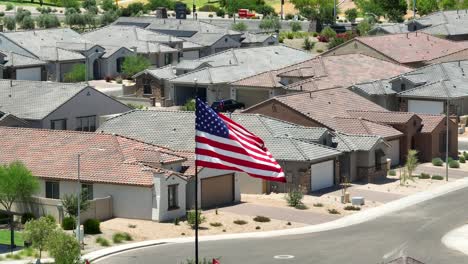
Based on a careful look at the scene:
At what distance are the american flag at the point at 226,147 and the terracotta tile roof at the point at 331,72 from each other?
213 ft

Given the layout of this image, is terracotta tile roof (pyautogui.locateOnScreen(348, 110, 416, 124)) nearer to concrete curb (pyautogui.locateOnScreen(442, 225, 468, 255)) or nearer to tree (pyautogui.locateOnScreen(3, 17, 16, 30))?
concrete curb (pyautogui.locateOnScreen(442, 225, 468, 255))

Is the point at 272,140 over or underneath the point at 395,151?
over

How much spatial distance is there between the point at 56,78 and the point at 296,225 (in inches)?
→ 2718

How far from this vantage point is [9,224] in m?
72.2

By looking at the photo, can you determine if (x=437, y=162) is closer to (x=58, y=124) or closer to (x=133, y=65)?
(x=58, y=124)

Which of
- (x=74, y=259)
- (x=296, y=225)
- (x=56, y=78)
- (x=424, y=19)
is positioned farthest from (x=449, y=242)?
(x=424, y=19)

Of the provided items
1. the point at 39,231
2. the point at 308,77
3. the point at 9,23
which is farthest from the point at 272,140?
the point at 9,23

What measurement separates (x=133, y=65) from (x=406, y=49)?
28.2 meters

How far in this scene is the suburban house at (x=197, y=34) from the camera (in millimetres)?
159375

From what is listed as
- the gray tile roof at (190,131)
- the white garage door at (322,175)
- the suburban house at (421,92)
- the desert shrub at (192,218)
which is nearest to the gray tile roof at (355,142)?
the gray tile roof at (190,131)

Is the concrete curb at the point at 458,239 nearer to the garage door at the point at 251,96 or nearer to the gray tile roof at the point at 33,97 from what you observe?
the gray tile roof at the point at 33,97

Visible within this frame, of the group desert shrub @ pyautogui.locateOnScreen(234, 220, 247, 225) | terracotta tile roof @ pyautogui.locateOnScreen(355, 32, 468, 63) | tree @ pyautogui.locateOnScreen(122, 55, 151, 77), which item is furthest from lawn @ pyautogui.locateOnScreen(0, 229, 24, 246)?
tree @ pyautogui.locateOnScreen(122, 55, 151, 77)

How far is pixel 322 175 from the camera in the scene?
85.8m

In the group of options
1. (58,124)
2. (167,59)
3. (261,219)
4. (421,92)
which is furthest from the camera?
(167,59)
